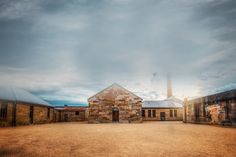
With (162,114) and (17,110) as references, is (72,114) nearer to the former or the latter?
(17,110)

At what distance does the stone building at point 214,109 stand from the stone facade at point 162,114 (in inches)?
486

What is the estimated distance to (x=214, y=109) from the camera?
20891 millimetres

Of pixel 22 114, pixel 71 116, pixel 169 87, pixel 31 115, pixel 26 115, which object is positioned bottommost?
pixel 71 116

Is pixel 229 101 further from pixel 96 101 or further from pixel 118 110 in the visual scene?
pixel 96 101

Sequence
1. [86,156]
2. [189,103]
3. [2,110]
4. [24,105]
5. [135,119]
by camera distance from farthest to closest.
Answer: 1. [135,119]
2. [189,103]
3. [24,105]
4. [2,110]
5. [86,156]

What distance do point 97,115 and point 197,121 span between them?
15013mm

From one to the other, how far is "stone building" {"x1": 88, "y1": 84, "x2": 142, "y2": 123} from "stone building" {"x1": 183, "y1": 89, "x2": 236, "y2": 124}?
26.2 feet

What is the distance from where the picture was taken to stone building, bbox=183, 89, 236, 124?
58.5ft

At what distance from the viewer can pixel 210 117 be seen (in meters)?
21.8

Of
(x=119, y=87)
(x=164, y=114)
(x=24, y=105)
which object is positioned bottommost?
(x=164, y=114)

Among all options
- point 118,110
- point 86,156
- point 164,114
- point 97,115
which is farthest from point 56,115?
point 86,156

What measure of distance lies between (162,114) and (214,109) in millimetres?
20760

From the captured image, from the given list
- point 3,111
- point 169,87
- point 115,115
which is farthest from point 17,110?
point 169,87

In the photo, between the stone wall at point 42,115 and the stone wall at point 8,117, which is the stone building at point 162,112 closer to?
the stone wall at point 42,115
